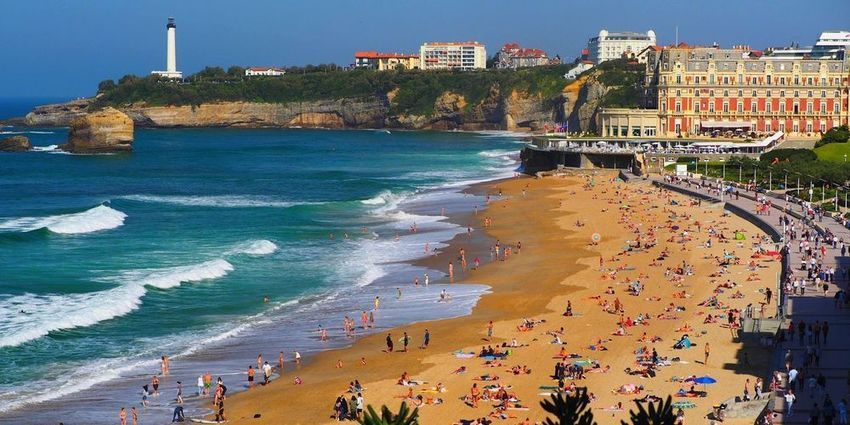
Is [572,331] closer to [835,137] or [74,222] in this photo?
[74,222]

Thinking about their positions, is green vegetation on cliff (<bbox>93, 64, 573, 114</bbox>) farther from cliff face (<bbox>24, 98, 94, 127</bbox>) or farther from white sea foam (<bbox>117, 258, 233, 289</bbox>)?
white sea foam (<bbox>117, 258, 233, 289</bbox>)

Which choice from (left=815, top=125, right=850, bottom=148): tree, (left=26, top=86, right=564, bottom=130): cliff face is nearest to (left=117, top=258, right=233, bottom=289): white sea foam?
(left=815, top=125, right=850, bottom=148): tree

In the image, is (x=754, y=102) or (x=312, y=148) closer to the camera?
(x=754, y=102)

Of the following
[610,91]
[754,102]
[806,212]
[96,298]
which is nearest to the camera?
[96,298]

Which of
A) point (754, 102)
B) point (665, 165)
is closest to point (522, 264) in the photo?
point (665, 165)

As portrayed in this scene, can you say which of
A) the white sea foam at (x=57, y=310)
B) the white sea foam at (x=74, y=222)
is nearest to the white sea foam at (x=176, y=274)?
the white sea foam at (x=57, y=310)

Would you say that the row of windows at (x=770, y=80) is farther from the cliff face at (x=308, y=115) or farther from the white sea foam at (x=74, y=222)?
the cliff face at (x=308, y=115)

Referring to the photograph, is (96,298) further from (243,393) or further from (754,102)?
(754,102)
